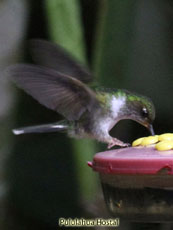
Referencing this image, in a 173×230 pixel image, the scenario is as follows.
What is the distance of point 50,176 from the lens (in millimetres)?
3492

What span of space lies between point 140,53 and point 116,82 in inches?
22.1

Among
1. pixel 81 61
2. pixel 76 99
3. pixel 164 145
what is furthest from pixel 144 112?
pixel 81 61

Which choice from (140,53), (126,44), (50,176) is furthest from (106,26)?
(50,176)

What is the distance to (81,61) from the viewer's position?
3.06 m

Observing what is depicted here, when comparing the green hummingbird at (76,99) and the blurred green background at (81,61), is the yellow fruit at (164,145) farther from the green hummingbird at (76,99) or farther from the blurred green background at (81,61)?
the blurred green background at (81,61)

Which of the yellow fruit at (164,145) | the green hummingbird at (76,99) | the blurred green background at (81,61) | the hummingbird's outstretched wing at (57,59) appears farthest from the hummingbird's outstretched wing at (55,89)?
the blurred green background at (81,61)

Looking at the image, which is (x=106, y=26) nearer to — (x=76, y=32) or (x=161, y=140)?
(x=76, y=32)

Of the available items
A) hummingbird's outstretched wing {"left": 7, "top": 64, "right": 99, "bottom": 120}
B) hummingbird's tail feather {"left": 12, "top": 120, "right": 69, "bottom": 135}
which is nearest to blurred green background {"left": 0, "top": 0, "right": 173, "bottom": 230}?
hummingbird's tail feather {"left": 12, "top": 120, "right": 69, "bottom": 135}

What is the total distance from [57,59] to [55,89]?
27cm

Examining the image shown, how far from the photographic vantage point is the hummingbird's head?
7.32 ft

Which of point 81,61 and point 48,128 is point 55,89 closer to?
point 48,128

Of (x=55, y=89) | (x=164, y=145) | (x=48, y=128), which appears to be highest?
(x=55, y=89)

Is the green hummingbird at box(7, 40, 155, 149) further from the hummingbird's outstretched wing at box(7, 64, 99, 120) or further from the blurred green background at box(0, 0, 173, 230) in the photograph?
the blurred green background at box(0, 0, 173, 230)

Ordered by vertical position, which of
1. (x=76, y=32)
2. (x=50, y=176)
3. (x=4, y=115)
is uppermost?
(x=76, y=32)
